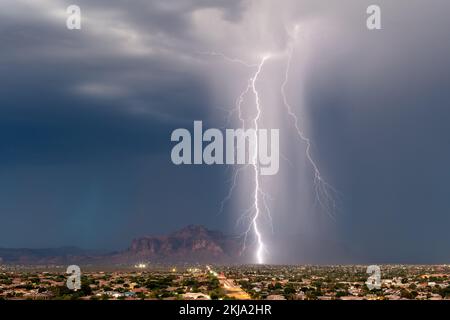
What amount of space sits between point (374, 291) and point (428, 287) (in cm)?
1160
